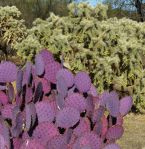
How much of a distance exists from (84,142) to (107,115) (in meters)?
0.36

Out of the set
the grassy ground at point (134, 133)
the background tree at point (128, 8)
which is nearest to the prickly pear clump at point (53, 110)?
the grassy ground at point (134, 133)

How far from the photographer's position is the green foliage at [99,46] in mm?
10789

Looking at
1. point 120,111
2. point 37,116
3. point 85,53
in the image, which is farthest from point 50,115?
point 85,53

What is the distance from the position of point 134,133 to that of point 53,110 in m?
6.83

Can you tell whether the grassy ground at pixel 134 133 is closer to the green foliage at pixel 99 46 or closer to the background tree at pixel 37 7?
the green foliage at pixel 99 46

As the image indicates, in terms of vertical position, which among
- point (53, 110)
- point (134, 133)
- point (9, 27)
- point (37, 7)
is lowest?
point (134, 133)

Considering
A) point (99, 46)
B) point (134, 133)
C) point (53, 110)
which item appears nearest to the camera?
point (53, 110)

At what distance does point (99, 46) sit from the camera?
36.1 feet

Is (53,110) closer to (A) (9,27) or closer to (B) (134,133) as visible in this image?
(B) (134,133)

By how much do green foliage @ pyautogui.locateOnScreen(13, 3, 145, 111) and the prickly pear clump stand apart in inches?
313

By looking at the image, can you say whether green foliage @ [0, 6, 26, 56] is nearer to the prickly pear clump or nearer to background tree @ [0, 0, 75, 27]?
background tree @ [0, 0, 75, 27]

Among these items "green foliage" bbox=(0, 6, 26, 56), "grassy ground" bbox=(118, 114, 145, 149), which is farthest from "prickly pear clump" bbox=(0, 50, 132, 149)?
"green foliage" bbox=(0, 6, 26, 56)

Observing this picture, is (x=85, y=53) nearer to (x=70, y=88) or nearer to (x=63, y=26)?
(x=63, y=26)

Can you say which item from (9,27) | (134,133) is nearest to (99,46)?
(134,133)
